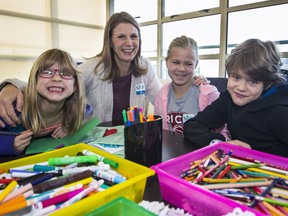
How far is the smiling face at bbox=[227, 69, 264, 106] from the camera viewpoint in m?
0.88

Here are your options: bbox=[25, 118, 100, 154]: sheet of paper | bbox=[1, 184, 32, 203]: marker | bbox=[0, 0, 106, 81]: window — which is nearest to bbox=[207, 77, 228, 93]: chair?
bbox=[25, 118, 100, 154]: sheet of paper

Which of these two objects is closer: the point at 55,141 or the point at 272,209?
the point at 272,209

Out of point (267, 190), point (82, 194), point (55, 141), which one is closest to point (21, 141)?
point (55, 141)

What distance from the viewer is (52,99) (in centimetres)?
101

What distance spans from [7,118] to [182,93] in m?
0.90

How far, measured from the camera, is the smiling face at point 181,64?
1.30m

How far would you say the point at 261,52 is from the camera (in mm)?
862

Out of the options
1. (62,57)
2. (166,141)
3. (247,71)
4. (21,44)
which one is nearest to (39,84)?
(62,57)

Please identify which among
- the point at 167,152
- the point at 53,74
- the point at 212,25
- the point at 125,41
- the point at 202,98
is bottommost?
the point at 167,152

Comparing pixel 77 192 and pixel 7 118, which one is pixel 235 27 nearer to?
pixel 7 118

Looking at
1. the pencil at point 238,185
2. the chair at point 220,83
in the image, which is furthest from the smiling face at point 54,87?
the chair at point 220,83

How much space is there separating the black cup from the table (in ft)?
0.26

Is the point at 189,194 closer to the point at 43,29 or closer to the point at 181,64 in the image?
the point at 181,64

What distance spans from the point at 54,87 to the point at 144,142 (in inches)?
21.9
